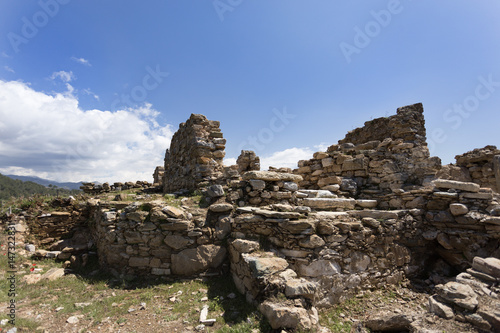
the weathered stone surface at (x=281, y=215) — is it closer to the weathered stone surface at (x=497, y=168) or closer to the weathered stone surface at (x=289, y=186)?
the weathered stone surface at (x=289, y=186)

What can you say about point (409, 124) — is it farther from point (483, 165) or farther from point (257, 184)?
point (257, 184)

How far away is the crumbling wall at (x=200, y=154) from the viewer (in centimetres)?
853

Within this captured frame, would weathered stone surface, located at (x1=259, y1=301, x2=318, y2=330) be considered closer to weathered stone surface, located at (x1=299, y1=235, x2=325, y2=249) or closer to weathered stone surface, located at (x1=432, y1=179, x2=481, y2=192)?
weathered stone surface, located at (x1=299, y1=235, x2=325, y2=249)

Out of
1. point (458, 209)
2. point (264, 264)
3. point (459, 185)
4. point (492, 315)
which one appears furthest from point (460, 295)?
point (459, 185)

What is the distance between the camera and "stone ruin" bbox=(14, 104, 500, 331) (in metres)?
3.79

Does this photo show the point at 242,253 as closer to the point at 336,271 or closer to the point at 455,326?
the point at 336,271

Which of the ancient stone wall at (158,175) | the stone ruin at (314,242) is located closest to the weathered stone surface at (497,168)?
the stone ruin at (314,242)

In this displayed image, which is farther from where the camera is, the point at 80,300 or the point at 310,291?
the point at 80,300

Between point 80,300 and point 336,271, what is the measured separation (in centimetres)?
562

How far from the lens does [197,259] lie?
549 cm

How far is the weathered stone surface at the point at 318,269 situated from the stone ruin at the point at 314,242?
23 mm

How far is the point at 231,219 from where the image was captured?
231 inches

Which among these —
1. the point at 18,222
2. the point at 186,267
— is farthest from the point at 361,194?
the point at 18,222

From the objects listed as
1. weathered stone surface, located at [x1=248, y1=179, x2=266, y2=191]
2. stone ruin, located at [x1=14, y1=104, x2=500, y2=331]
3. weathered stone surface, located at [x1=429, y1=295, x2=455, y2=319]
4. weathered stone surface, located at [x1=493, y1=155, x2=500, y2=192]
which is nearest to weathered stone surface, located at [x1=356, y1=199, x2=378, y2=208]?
stone ruin, located at [x1=14, y1=104, x2=500, y2=331]
